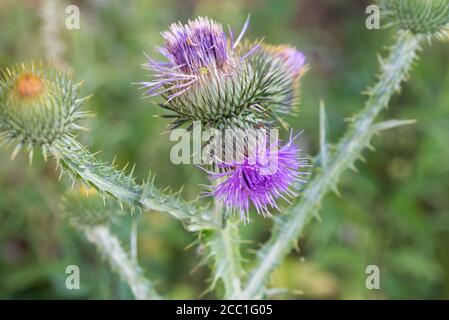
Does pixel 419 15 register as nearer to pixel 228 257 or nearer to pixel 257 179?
pixel 257 179

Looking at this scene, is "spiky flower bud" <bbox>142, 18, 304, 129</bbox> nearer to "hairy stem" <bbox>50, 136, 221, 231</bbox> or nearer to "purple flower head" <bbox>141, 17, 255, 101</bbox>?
"purple flower head" <bbox>141, 17, 255, 101</bbox>

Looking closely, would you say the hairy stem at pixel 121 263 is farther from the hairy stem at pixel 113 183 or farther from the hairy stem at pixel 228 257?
the hairy stem at pixel 113 183

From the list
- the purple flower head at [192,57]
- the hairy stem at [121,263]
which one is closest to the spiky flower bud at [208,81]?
the purple flower head at [192,57]

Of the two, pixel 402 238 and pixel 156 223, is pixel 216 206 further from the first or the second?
pixel 402 238

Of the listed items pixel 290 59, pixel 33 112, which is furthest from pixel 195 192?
pixel 33 112

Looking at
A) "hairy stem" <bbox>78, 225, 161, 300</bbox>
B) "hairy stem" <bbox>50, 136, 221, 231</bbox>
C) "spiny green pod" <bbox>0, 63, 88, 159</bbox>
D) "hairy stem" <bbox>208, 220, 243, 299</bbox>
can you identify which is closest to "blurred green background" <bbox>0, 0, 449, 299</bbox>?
"hairy stem" <bbox>78, 225, 161, 300</bbox>
